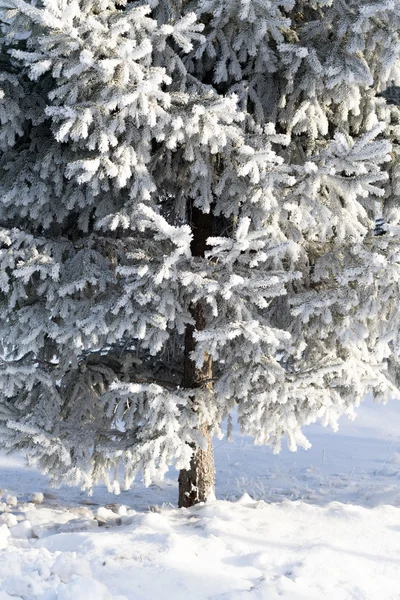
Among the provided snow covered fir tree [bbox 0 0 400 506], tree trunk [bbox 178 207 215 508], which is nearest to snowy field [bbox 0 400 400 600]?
tree trunk [bbox 178 207 215 508]

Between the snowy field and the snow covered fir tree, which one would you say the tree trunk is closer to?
the snow covered fir tree

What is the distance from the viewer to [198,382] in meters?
6.23

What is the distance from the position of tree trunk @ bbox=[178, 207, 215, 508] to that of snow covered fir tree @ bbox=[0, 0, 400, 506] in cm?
18

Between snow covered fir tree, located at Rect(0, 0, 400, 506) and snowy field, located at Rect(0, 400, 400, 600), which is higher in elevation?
snow covered fir tree, located at Rect(0, 0, 400, 506)

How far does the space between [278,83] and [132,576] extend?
4.32m

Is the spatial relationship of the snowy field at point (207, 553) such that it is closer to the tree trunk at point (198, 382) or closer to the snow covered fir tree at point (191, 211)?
the tree trunk at point (198, 382)

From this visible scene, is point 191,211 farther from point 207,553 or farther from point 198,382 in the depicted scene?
point 207,553

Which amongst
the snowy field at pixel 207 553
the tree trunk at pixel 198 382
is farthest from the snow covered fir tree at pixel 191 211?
the snowy field at pixel 207 553

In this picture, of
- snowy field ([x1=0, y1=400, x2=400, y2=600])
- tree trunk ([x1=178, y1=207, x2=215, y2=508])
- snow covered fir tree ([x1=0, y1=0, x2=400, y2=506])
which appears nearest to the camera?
snowy field ([x1=0, y1=400, x2=400, y2=600])

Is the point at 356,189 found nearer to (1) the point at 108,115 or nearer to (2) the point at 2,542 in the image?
(1) the point at 108,115

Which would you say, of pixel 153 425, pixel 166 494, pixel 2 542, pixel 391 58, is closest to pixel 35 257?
pixel 153 425

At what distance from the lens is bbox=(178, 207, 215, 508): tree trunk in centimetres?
623

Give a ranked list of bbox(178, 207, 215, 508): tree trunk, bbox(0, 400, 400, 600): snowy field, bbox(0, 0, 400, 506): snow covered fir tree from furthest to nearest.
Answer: bbox(178, 207, 215, 508): tree trunk → bbox(0, 0, 400, 506): snow covered fir tree → bbox(0, 400, 400, 600): snowy field

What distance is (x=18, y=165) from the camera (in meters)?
5.50
